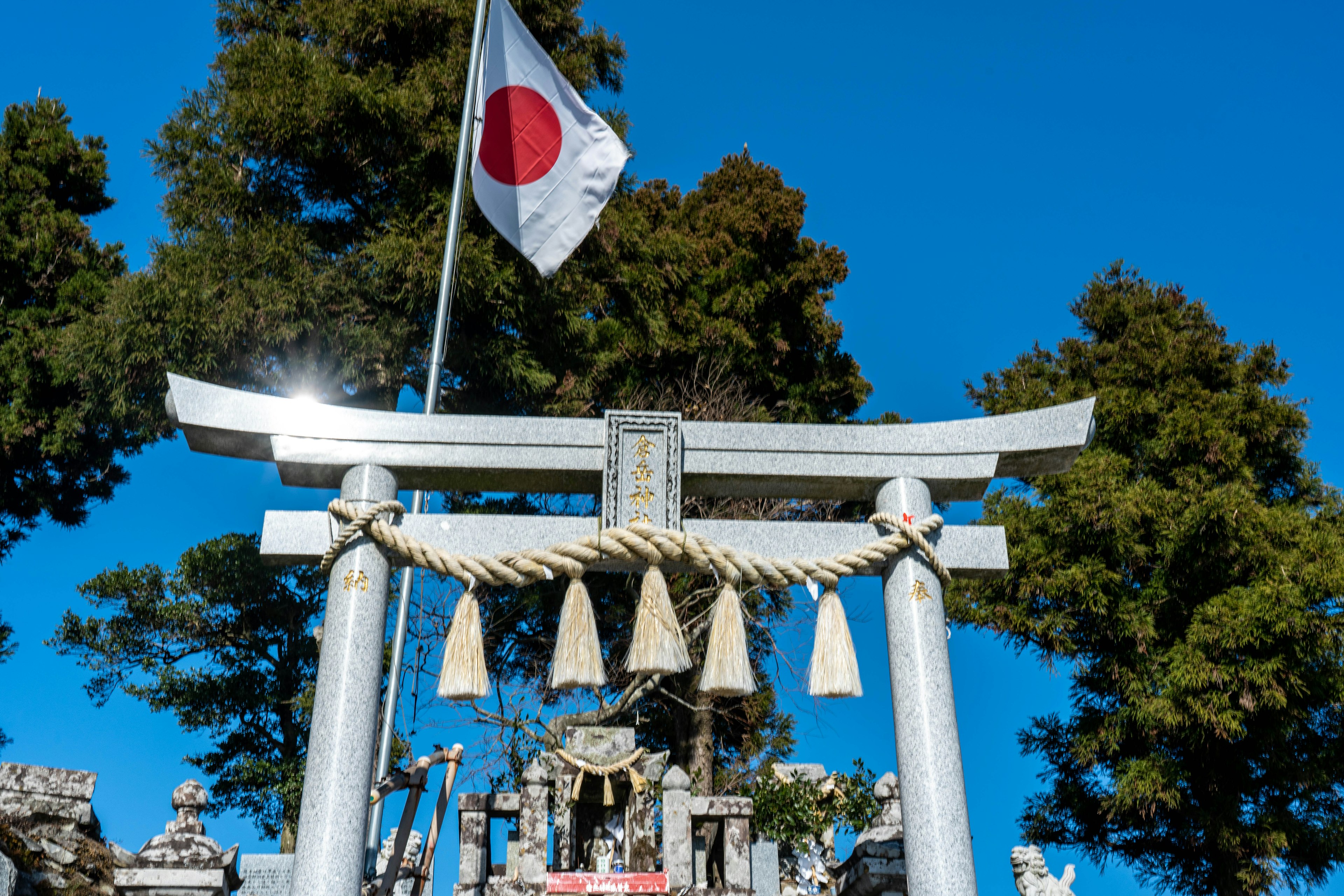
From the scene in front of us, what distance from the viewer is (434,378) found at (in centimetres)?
634

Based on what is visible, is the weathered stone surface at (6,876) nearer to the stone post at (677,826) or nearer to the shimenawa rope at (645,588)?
the shimenawa rope at (645,588)

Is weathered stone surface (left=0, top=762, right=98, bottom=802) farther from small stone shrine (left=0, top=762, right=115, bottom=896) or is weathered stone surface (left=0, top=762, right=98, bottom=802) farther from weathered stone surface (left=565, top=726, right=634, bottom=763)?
weathered stone surface (left=565, top=726, right=634, bottom=763)

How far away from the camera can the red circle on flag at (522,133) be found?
6637 mm

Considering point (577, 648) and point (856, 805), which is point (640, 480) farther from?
point (856, 805)

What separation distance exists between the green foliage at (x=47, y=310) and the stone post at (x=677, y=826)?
24.6ft

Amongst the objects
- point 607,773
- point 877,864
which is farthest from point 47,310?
point 877,864

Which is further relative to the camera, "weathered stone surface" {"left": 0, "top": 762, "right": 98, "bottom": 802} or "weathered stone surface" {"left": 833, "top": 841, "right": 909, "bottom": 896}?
"weathered stone surface" {"left": 833, "top": 841, "right": 909, "bottom": 896}

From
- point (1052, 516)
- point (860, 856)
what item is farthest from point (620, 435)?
point (1052, 516)

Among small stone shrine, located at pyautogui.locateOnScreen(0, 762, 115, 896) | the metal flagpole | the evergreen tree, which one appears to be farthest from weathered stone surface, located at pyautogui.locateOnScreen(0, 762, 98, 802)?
the evergreen tree

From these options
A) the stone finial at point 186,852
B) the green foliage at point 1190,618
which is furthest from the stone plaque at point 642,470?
the green foliage at point 1190,618

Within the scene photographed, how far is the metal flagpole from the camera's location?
5.68 meters

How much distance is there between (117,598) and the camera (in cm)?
1080

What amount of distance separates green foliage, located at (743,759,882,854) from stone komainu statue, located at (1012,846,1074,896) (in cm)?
181

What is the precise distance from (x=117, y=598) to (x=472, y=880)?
6.74 meters
